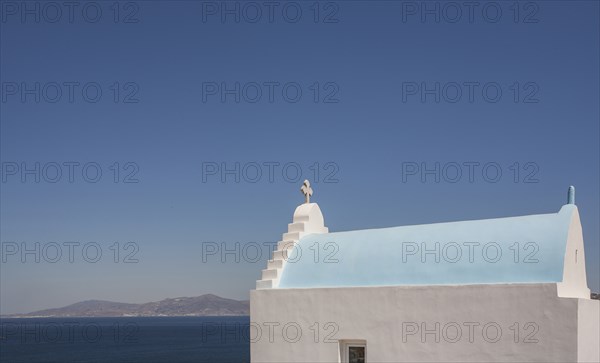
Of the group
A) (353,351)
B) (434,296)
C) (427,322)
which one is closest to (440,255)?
(434,296)

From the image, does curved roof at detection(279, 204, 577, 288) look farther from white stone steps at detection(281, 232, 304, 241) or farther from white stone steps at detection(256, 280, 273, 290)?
white stone steps at detection(281, 232, 304, 241)

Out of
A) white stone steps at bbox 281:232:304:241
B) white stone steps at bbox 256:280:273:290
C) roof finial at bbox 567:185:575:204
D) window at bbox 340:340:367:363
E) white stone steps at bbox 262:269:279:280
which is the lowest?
window at bbox 340:340:367:363

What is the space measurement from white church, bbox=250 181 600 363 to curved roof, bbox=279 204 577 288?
0.03 metres

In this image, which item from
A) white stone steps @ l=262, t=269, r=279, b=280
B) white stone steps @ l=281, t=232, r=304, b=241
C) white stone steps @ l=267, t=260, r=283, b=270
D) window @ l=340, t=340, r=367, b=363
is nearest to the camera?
window @ l=340, t=340, r=367, b=363

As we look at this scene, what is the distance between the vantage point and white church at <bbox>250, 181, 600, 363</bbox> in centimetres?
1393

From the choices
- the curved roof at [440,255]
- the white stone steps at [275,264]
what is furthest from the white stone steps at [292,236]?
the white stone steps at [275,264]

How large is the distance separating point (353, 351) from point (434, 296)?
2.73 metres

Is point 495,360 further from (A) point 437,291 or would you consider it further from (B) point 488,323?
(A) point 437,291

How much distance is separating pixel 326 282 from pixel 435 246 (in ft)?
9.79

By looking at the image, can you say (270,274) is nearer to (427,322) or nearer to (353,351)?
(353,351)

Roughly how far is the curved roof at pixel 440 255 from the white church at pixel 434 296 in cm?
3

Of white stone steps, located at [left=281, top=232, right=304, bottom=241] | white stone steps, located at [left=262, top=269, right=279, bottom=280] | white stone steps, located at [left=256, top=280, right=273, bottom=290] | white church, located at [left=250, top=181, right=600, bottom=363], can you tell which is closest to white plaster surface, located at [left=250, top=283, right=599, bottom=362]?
white church, located at [left=250, top=181, right=600, bottom=363]

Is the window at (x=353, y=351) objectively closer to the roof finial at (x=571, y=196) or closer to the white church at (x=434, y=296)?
the white church at (x=434, y=296)

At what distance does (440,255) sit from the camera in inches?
617
